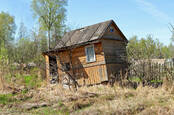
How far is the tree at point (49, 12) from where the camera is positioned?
124 ft

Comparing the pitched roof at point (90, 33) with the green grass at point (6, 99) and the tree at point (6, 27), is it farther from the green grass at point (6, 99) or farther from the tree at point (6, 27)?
the tree at point (6, 27)

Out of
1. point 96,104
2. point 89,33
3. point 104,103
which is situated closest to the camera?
point 104,103

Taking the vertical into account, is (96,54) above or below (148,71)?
above

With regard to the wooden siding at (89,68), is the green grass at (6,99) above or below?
below

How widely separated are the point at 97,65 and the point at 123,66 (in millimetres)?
3158

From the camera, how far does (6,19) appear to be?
49062 millimetres

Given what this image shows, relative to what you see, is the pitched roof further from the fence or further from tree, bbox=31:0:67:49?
tree, bbox=31:0:67:49

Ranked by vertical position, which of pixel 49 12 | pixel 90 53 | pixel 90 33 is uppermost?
pixel 49 12

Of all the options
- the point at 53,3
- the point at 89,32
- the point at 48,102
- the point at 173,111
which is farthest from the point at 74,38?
the point at 53,3

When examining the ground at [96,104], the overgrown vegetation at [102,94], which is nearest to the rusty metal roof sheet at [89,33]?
the overgrown vegetation at [102,94]

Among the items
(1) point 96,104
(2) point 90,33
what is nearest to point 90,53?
(2) point 90,33

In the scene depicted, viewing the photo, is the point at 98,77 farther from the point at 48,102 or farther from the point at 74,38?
the point at 48,102

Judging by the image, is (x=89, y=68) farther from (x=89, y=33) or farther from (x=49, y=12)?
(x=49, y=12)

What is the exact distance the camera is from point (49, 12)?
3794cm
